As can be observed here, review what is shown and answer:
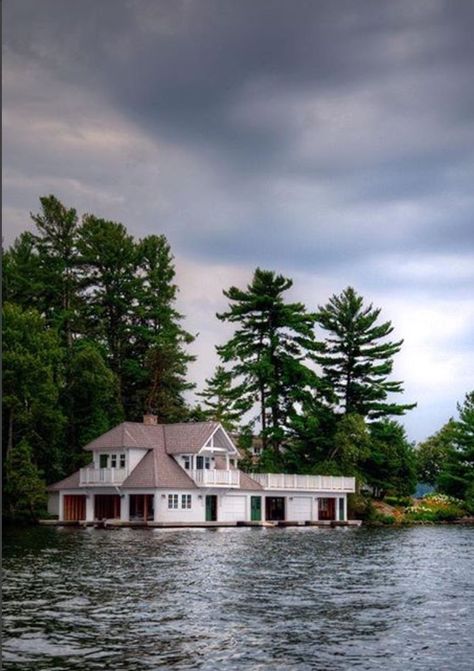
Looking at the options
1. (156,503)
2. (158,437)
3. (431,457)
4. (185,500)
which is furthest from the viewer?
(431,457)

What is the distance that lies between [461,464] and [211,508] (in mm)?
30667

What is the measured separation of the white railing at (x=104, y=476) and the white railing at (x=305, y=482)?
10686mm

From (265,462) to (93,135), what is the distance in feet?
154

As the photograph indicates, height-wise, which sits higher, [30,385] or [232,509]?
[30,385]

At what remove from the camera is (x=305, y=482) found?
7269 cm

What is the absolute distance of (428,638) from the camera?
56.9 ft

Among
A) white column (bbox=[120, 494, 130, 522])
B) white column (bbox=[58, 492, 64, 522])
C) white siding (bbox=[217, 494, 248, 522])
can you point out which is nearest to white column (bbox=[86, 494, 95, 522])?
white column (bbox=[58, 492, 64, 522])

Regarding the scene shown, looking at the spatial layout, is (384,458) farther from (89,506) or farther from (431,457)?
(431,457)

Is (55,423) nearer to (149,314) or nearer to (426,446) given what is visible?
(149,314)

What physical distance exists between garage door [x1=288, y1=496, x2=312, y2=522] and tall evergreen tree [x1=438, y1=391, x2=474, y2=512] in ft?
59.6

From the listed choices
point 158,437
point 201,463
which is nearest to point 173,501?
point 201,463

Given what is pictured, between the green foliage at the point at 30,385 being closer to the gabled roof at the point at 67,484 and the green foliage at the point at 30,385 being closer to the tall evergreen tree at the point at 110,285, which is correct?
the gabled roof at the point at 67,484

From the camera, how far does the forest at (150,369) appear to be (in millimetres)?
68500

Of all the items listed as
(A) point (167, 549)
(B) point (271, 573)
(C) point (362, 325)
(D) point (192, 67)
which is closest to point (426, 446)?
(C) point (362, 325)
